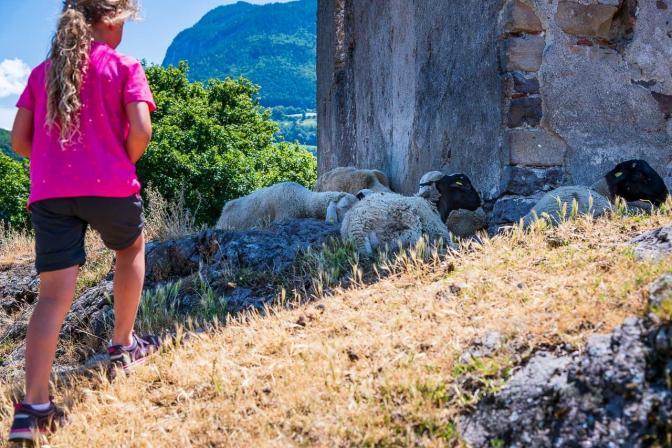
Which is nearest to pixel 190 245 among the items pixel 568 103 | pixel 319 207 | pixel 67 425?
pixel 319 207

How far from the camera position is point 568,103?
6633 millimetres

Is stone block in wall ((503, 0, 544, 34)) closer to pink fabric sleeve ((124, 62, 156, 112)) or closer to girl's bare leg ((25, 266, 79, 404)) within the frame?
pink fabric sleeve ((124, 62, 156, 112))

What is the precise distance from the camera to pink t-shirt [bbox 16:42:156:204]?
11.3 ft

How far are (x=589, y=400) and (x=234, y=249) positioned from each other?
399cm

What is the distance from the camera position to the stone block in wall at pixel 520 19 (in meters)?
6.43

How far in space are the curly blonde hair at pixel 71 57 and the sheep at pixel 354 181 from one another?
17.3 feet

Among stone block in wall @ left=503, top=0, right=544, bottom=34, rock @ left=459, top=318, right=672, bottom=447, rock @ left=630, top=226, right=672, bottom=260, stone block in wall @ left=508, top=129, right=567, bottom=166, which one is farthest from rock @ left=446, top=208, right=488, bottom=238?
rock @ left=459, top=318, right=672, bottom=447

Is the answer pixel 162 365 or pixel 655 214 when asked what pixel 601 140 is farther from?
pixel 162 365

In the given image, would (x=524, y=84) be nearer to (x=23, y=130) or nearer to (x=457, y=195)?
(x=457, y=195)

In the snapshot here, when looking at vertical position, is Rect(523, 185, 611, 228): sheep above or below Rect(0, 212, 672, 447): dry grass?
above

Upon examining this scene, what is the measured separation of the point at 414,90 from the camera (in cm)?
861

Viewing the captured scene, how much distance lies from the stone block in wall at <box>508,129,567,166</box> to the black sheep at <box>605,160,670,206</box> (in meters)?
0.53

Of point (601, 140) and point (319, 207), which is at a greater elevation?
point (601, 140)

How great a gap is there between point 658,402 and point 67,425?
2.56 m
